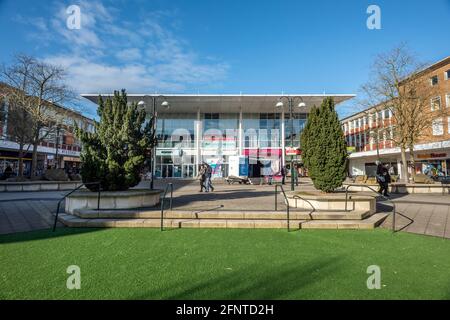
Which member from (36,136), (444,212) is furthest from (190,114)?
(444,212)

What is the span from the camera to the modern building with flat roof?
39969 mm

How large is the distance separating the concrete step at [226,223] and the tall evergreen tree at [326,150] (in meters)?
2.10

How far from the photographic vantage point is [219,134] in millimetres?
41500

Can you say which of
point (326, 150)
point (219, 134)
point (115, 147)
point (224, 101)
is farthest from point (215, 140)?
point (326, 150)

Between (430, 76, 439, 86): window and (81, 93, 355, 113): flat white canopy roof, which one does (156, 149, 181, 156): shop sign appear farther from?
(430, 76, 439, 86): window

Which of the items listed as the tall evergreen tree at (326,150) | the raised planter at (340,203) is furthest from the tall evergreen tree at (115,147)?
the raised planter at (340,203)

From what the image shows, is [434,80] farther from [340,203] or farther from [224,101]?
[340,203]

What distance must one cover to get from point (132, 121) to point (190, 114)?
33166mm

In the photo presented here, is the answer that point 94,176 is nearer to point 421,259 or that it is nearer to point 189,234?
point 189,234

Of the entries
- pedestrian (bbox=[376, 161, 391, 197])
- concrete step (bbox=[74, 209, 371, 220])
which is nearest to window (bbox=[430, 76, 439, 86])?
pedestrian (bbox=[376, 161, 391, 197])

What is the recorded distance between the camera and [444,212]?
29.9 ft

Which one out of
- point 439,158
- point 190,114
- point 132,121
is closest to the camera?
point 132,121

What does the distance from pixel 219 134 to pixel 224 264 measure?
37.6 metres
